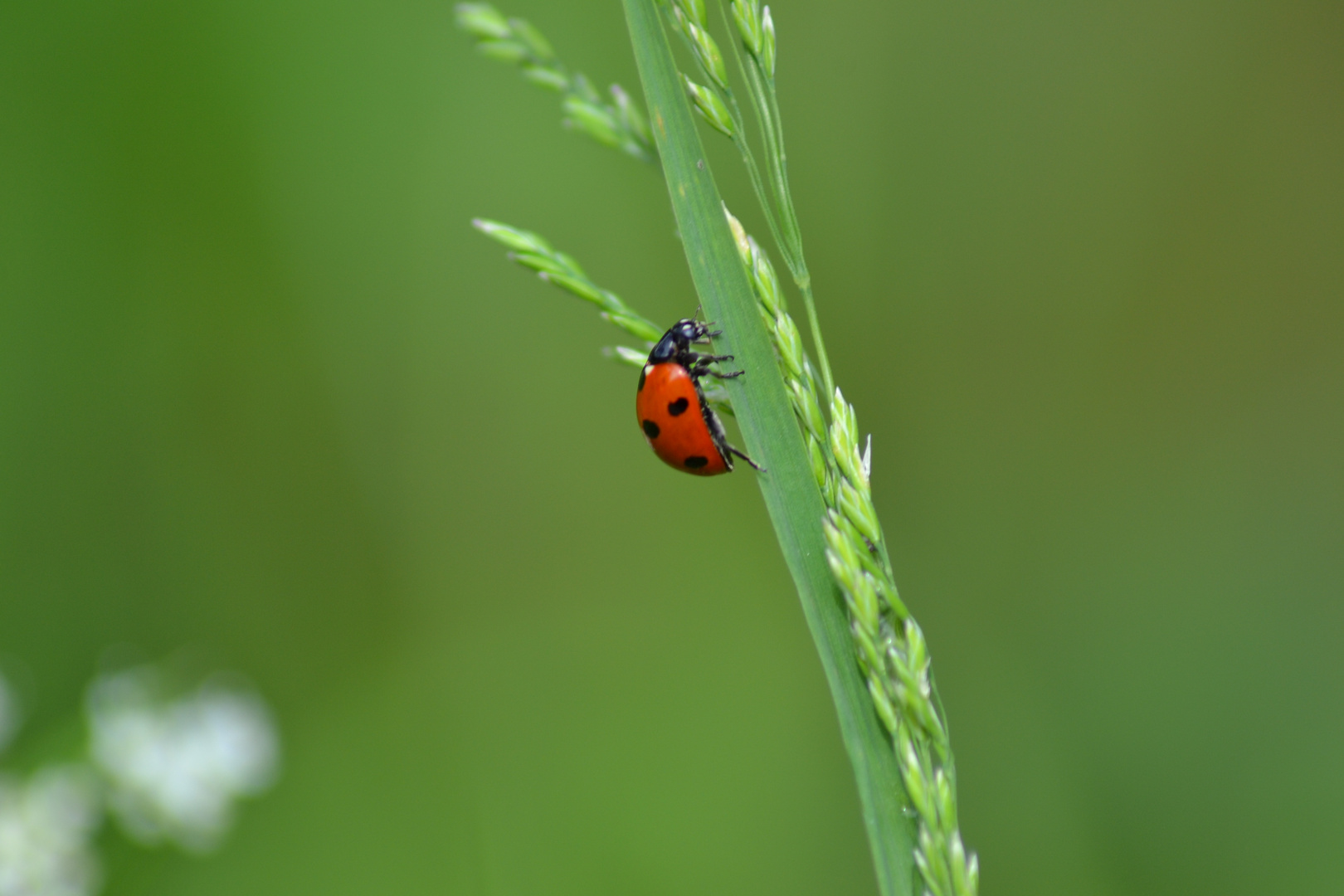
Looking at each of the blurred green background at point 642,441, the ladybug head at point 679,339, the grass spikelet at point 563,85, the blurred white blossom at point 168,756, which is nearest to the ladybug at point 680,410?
the ladybug head at point 679,339

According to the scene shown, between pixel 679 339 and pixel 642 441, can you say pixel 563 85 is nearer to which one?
pixel 679 339

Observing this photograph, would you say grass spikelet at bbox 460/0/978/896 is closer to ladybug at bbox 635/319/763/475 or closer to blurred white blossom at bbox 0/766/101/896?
ladybug at bbox 635/319/763/475

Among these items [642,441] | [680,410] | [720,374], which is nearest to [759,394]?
[720,374]

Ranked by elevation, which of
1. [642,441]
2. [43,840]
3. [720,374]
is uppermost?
[720,374]

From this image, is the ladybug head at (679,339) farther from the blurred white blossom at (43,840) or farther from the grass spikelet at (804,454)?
the blurred white blossom at (43,840)

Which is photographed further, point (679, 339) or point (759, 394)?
point (679, 339)

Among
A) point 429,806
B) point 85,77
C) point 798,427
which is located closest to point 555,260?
point 798,427

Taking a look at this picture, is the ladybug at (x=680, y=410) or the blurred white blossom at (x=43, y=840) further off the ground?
the ladybug at (x=680, y=410)

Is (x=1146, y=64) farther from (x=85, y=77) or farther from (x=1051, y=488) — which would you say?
(x=85, y=77)

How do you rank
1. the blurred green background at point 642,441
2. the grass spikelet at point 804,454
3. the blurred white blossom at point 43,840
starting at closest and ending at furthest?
the grass spikelet at point 804,454
the blurred white blossom at point 43,840
the blurred green background at point 642,441
